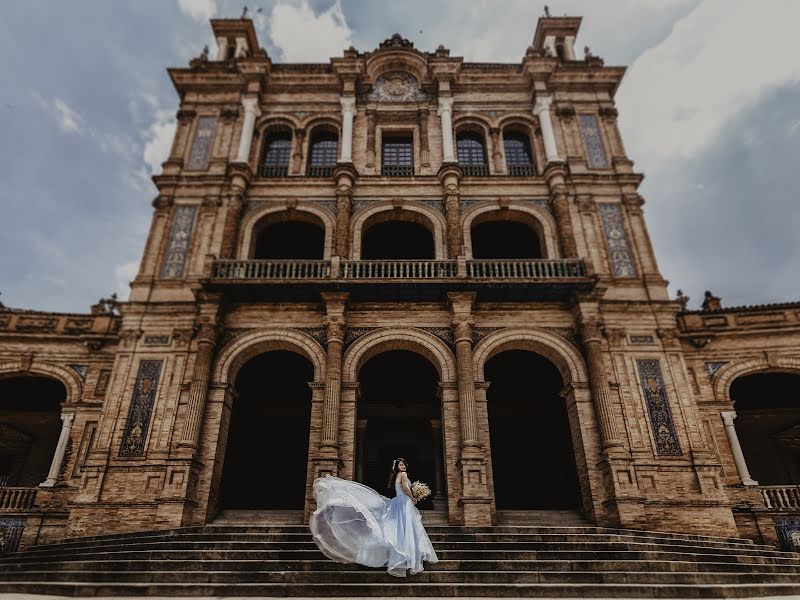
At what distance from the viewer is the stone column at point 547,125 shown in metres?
16.8

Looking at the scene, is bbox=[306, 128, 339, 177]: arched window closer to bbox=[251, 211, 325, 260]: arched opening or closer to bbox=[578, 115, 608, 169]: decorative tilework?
bbox=[251, 211, 325, 260]: arched opening

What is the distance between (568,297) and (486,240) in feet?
15.8

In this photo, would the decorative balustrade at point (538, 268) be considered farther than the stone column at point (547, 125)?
No

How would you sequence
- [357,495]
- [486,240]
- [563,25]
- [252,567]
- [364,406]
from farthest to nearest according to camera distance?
[563,25], [486,240], [364,406], [252,567], [357,495]

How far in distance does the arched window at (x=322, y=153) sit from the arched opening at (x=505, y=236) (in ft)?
18.8

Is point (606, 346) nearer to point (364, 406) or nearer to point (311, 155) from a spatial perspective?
point (364, 406)

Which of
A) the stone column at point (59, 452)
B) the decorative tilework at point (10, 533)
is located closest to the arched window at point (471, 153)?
the stone column at point (59, 452)

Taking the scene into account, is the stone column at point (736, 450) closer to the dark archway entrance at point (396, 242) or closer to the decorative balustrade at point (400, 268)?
the decorative balustrade at point (400, 268)

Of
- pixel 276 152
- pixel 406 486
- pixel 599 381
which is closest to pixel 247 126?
pixel 276 152

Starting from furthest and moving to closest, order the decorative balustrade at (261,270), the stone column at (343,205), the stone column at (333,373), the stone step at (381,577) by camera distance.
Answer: the stone column at (343,205) < the decorative balustrade at (261,270) < the stone column at (333,373) < the stone step at (381,577)

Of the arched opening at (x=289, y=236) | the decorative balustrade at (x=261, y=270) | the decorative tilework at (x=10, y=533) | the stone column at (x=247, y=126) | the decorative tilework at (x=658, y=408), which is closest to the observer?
the decorative tilework at (x=10, y=533)

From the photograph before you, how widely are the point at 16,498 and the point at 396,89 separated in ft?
58.1

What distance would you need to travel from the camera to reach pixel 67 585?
7.57 metres

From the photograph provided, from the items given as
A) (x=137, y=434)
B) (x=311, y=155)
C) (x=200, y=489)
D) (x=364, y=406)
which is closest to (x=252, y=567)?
(x=200, y=489)
